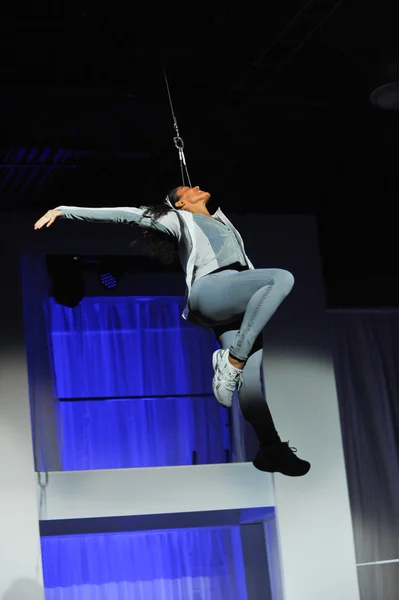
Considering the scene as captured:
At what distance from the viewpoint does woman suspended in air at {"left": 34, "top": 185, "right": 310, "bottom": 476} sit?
4559 mm

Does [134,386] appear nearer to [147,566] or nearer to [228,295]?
[147,566]

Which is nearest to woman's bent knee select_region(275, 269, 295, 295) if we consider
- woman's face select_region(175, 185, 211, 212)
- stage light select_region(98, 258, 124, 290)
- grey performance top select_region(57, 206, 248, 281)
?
grey performance top select_region(57, 206, 248, 281)

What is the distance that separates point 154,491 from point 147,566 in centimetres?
116

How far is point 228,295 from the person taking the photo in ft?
15.3

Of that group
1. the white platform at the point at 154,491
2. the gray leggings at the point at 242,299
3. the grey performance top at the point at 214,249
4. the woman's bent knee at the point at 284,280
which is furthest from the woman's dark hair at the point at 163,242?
the white platform at the point at 154,491

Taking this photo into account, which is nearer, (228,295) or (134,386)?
(228,295)

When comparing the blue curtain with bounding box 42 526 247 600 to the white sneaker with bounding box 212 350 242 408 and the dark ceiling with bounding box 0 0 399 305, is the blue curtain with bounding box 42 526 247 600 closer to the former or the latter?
the dark ceiling with bounding box 0 0 399 305

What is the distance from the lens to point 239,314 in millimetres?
4688

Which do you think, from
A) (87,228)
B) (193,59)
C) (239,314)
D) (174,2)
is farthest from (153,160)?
(239,314)

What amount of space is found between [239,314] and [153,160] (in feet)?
11.8

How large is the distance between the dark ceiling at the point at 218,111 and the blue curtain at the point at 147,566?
2.66 m

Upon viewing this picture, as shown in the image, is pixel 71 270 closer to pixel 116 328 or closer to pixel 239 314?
pixel 116 328

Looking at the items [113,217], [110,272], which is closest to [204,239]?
[113,217]

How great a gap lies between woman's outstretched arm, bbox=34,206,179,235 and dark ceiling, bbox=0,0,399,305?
183cm
